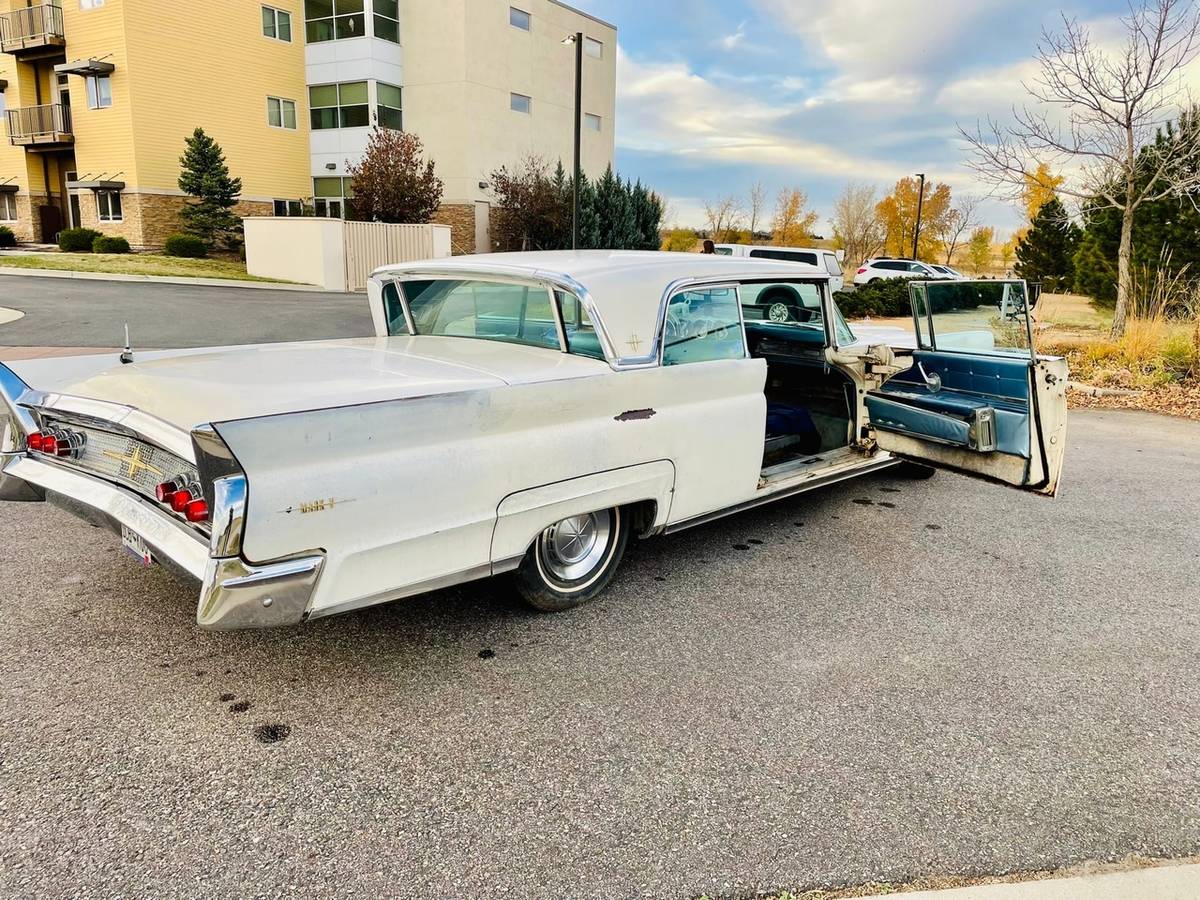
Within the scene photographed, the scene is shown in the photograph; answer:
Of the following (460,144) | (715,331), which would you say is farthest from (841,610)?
(460,144)

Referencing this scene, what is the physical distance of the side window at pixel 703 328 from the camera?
4.16 metres

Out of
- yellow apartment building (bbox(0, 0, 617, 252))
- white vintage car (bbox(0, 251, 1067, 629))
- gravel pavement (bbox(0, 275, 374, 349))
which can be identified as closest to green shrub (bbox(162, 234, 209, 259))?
yellow apartment building (bbox(0, 0, 617, 252))

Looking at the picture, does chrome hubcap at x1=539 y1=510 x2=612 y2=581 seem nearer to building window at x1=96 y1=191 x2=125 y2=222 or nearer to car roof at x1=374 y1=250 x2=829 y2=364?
car roof at x1=374 y1=250 x2=829 y2=364

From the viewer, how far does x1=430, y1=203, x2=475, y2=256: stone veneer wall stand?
103 ft

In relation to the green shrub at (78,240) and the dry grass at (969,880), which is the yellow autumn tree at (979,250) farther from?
the dry grass at (969,880)

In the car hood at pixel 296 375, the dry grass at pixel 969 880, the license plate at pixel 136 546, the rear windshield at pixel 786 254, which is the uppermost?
the rear windshield at pixel 786 254

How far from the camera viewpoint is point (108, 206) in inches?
1150

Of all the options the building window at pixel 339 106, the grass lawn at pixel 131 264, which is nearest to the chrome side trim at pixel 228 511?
the grass lawn at pixel 131 264

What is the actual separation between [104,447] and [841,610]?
338cm

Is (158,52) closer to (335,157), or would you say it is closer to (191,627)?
(335,157)

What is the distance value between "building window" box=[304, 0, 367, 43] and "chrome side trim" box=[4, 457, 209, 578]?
3116cm

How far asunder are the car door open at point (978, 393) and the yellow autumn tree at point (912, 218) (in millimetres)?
53082

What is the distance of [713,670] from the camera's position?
3.48 meters

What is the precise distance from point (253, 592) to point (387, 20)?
32.9 meters
